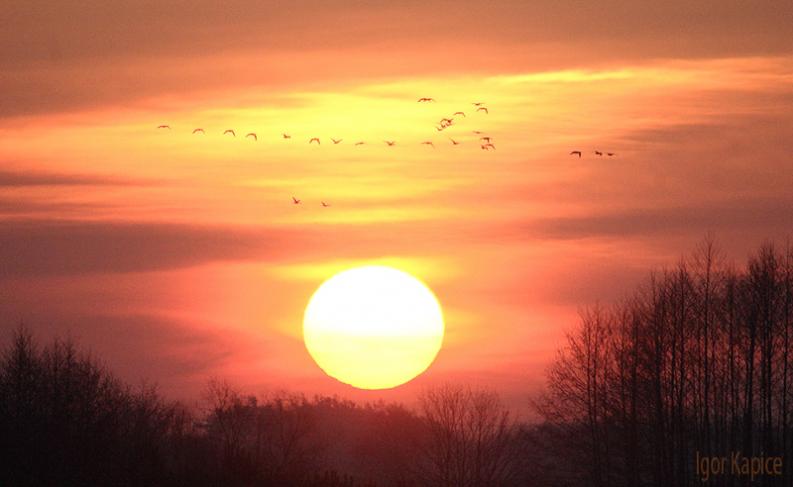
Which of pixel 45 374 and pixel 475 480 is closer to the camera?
pixel 45 374

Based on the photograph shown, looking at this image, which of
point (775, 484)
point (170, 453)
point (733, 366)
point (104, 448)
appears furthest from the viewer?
point (170, 453)

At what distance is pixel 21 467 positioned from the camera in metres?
43.2

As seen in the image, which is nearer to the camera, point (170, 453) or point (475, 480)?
point (170, 453)

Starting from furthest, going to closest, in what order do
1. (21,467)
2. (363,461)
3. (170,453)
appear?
(363,461), (170,453), (21,467)

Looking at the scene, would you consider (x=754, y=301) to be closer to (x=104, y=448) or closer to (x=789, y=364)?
(x=789, y=364)

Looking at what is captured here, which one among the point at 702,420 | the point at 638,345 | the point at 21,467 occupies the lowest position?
the point at 21,467

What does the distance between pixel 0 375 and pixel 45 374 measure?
285 cm

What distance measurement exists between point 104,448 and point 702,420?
33.8 metres

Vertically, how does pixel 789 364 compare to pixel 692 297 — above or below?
below

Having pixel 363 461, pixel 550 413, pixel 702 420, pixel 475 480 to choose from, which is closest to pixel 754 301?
pixel 702 420

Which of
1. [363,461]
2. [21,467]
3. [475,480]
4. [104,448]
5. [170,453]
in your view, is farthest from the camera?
[363,461]

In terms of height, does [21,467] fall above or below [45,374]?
below

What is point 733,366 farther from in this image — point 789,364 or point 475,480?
point 475,480

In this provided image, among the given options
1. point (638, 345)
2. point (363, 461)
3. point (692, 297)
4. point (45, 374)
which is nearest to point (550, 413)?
point (638, 345)
